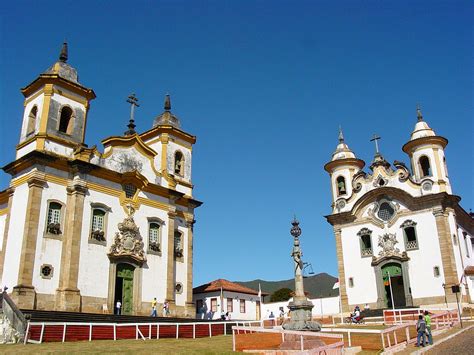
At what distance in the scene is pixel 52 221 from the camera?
999 inches

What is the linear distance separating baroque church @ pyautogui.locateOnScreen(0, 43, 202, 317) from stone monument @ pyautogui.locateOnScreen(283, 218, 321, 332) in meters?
13.1

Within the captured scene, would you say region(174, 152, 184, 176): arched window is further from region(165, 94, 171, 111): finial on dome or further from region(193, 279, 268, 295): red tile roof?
region(193, 279, 268, 295): red tile roof

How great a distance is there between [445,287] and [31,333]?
26.1 metres

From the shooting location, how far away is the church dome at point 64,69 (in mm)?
28984

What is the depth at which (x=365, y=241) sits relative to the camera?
37.5 m

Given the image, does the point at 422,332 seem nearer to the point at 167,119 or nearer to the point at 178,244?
the point at 178,244

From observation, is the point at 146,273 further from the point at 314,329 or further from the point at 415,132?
the point at 415,132

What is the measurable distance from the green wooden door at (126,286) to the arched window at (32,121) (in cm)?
934

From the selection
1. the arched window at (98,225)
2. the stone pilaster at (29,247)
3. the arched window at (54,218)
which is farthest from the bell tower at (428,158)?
the stone pilaster at (29,247)

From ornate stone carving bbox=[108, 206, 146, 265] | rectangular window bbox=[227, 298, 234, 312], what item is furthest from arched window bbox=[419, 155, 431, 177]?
ornate stone carving bbox=[108, 206, 146, 265]

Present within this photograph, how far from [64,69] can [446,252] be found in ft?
90.4

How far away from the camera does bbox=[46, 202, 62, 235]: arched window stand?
2511 centimetres

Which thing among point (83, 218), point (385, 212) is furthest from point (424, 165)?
point (83, 218)

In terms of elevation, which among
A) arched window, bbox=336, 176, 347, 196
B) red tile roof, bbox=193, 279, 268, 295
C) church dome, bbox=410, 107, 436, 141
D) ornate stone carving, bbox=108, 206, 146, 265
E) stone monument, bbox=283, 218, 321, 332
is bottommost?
stone monument, bbox=283, 218, 321, 332
